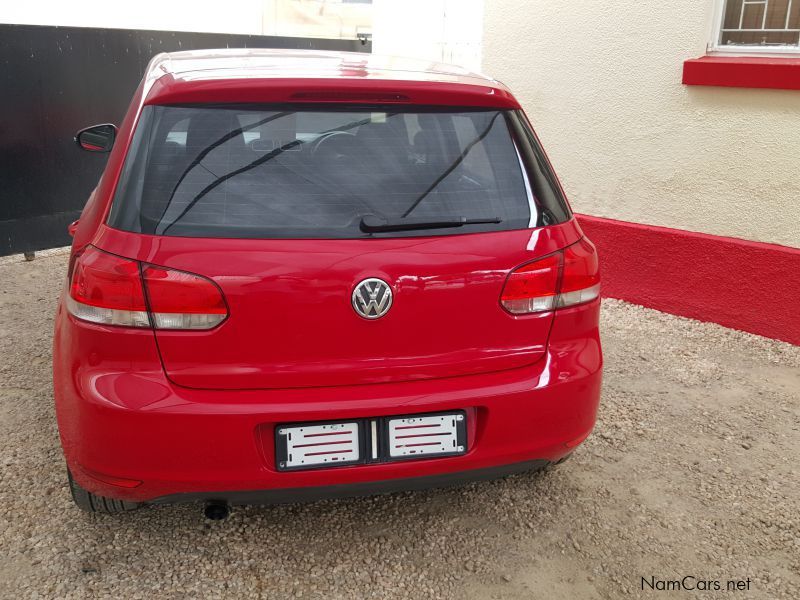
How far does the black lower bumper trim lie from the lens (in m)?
2.33

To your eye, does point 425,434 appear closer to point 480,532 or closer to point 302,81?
point 480,532

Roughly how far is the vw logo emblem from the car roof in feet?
1.93

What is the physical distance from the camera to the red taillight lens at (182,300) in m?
2.17

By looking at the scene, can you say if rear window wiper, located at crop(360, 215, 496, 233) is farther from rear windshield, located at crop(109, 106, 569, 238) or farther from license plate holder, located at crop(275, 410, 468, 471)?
license plate holder, located at crop(275, 410, 468, 471)

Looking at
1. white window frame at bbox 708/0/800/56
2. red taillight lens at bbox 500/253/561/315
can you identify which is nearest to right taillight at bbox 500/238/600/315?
red taillight lens at bbox 500/253/561/315

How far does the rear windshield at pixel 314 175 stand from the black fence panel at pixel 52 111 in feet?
15.4

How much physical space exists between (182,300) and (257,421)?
0.39m

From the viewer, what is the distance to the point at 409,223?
7.68 feet

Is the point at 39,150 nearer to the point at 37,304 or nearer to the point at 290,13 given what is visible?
the point at 37,304

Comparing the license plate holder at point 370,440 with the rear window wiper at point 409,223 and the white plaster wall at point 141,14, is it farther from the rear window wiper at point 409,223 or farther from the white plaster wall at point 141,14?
the white plaster wall at point 141,14

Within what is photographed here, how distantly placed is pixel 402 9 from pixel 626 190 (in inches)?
119

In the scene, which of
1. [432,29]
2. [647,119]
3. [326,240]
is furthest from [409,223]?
[432,29]

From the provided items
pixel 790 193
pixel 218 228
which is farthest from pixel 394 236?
pixel 790 193

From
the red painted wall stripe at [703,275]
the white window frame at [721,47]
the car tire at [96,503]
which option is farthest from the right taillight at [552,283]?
the white window frame at [721,47]
